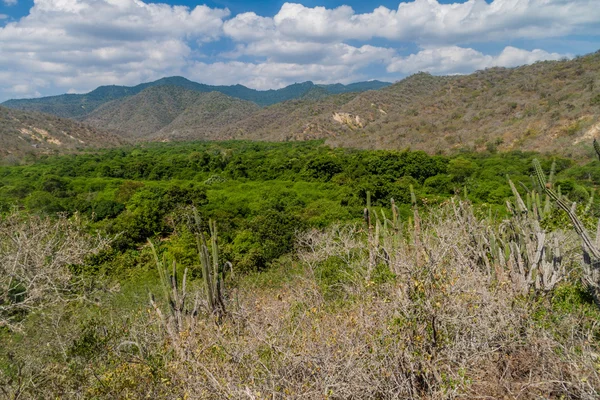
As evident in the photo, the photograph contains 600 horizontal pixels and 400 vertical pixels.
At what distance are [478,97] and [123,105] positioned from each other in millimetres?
153600

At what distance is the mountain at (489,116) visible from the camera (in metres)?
38.8

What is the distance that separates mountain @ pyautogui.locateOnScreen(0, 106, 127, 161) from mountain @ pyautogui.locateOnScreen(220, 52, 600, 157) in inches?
1550

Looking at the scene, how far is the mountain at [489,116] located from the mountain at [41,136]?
39364 millimetres

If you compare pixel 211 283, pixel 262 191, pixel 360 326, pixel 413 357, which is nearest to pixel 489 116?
pixel 262 191

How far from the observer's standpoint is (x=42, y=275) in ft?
23.5

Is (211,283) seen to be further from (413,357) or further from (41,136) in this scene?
(41,136)

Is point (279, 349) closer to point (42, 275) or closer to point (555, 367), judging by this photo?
point (555, 367)

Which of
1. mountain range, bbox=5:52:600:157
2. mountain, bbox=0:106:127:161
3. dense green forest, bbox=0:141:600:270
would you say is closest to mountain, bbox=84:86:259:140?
mountain range, bbox=5:52:600:157

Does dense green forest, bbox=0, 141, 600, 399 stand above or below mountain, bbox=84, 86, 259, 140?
below

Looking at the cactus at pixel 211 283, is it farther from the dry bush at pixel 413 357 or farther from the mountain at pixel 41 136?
the mountain at pixel 41 136

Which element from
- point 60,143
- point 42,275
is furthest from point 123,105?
point 42,275

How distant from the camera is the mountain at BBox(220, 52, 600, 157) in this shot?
3875cm

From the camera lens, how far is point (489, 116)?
50.3 m

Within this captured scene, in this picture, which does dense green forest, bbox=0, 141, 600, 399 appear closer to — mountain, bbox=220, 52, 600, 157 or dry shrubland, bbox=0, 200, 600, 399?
dry shrubland, bbox=0, 200, 600, 399
